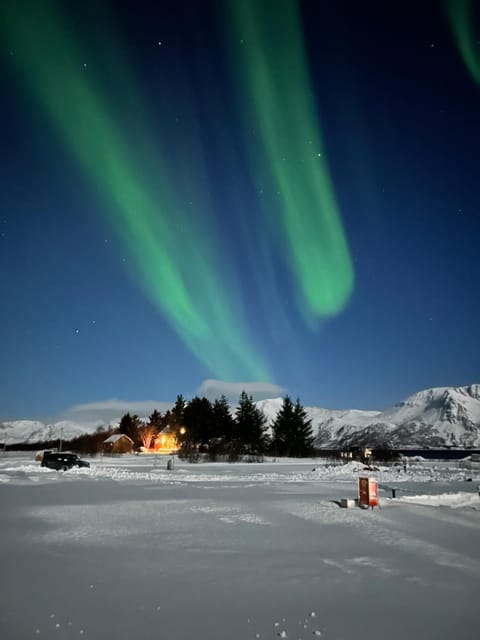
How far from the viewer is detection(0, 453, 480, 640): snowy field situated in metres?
5.66

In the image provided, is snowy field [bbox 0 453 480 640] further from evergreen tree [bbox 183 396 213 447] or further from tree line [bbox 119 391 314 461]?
evergreen tree [bbox 183 396 213 447]

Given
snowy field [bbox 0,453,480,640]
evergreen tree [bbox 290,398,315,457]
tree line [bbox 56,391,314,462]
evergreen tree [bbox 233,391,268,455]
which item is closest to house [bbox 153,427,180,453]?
tree line [bbox 56,391,314,462]

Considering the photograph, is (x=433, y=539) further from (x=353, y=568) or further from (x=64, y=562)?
(x=64, y=562)

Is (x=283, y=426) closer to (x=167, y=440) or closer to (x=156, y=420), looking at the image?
(x=167, y=440)

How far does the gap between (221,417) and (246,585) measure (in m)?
84.1

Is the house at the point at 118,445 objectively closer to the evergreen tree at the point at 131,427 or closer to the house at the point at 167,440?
the house at the point at 167,440

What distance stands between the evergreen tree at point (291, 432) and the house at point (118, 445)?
2811 cm

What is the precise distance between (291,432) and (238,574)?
79172mm

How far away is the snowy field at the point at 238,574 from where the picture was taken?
566 cm

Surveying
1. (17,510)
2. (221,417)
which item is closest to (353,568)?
(17,510)

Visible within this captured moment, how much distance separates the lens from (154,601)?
641 centimetres

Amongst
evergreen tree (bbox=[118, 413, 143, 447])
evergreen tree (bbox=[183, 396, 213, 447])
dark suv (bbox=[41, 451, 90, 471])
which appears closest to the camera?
dark suv (bbox=[41, 451, 90, 471])

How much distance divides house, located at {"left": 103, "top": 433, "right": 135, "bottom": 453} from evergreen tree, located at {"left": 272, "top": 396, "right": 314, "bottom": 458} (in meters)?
28.1

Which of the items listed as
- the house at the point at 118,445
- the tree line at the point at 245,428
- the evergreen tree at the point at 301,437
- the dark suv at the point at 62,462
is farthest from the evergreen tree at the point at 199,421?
the dark suv at the point at 62,462
